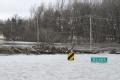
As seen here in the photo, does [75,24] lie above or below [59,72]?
above

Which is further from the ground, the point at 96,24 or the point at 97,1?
the point at 97,1

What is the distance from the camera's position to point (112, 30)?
274 ft

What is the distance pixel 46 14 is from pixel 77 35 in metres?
17.6

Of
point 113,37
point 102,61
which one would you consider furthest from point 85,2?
point 102,61

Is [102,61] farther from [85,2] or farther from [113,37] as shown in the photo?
[85,2]

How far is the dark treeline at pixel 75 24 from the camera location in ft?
269

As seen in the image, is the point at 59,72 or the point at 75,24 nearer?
the point at 59,72

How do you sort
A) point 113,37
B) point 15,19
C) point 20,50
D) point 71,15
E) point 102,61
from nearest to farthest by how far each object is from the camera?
1. point 102,61
2. point 20,50
3. point 113,37
4. point 71,15
5. point 15,19

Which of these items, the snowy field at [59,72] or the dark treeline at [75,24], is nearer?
the snowy field at [59,72]

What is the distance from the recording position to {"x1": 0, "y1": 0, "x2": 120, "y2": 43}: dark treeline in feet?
269

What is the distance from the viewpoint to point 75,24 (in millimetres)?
84875

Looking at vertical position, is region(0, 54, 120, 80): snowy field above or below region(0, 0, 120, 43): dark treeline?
below

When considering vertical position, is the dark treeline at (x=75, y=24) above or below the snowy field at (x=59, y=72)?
above

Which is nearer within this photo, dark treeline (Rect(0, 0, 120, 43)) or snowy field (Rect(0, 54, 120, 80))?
snowy field (Rect(0, 54, 120, 80))
